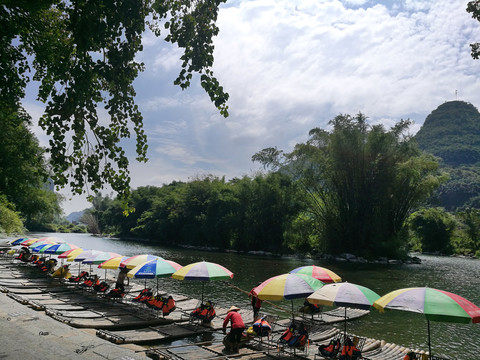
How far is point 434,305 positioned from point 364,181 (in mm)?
→ 39004

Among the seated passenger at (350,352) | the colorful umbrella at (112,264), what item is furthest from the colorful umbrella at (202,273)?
the seated passenger at (350,352)

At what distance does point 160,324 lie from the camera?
13.0 metres

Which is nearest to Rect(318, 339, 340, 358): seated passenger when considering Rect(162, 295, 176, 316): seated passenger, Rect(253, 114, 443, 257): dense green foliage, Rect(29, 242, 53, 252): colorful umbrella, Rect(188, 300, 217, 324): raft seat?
Rect(188, 300, 217, 324): raft seat

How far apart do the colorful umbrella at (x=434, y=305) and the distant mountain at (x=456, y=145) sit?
133823 mm

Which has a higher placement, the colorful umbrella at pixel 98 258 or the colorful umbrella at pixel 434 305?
the colorful umbrella at pixel 434 305

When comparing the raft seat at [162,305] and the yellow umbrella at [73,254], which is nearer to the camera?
the raft seat at [162,305]

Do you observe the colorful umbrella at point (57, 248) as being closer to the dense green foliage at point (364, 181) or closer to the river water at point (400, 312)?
the river water at point (400, 312)

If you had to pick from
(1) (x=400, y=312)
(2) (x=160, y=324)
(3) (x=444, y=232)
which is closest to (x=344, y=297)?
(2) (x=160, y=324)

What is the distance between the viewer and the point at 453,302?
313 inches

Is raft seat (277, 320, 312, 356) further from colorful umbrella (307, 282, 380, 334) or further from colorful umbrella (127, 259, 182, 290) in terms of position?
colorful umbrella (127, 259, 182, 290)

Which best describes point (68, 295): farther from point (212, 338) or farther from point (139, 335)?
point (212, 338)

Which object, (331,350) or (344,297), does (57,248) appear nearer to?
(331,350)

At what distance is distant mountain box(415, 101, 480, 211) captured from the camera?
4980 inches

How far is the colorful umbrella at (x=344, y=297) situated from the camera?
914 cm
